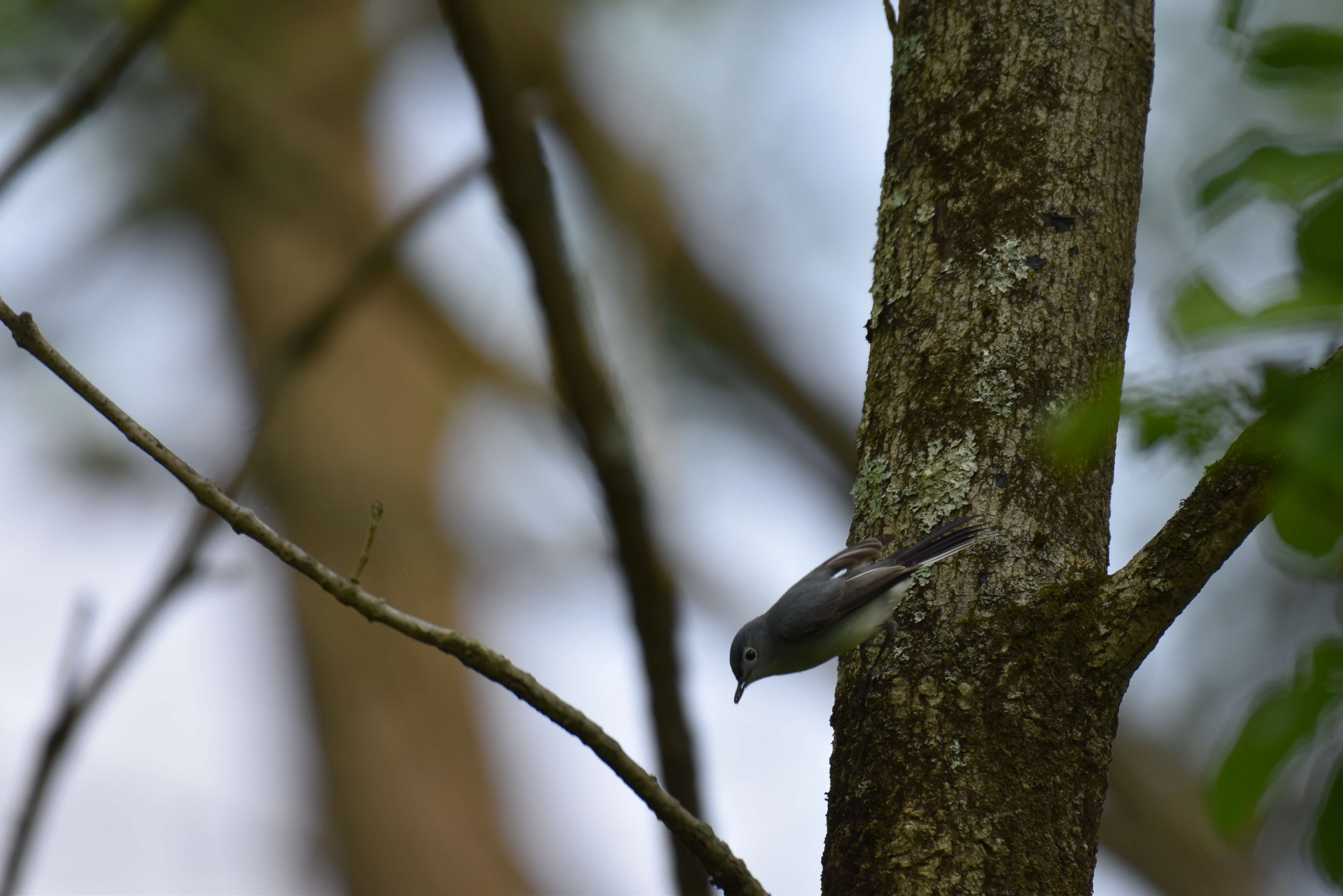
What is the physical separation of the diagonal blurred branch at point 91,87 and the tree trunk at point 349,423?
261cm

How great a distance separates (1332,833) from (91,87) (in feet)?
9.59

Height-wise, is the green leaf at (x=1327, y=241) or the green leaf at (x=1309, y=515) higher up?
the green leaf at (x=1327, y=241)

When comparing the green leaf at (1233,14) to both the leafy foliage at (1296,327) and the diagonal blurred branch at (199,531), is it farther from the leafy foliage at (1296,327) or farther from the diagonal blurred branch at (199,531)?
the diagonal blurred branch at (199,531)

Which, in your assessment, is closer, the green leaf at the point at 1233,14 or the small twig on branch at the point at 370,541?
the green leaf at the point at 1233,14

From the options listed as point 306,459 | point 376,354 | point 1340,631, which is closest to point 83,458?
point 306,459

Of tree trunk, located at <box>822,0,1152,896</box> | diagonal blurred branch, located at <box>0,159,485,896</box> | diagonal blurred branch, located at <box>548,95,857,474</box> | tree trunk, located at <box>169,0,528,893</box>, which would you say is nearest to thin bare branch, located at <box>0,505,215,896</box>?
diagonal blurred branch, located at <box>0,159,485,896</box>

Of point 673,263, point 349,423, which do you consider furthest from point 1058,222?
point 349,423

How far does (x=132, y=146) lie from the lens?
7289mm

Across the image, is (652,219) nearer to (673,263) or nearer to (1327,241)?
(673,263)

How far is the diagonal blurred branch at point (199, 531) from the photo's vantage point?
92.7 inches

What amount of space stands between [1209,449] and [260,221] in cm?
701

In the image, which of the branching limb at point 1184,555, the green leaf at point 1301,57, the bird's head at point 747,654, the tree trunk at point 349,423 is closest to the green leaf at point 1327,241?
the green leaf at point 1301,57

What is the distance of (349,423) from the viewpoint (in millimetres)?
7039

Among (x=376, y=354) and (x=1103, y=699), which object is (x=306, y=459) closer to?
(x=376, y=354)
